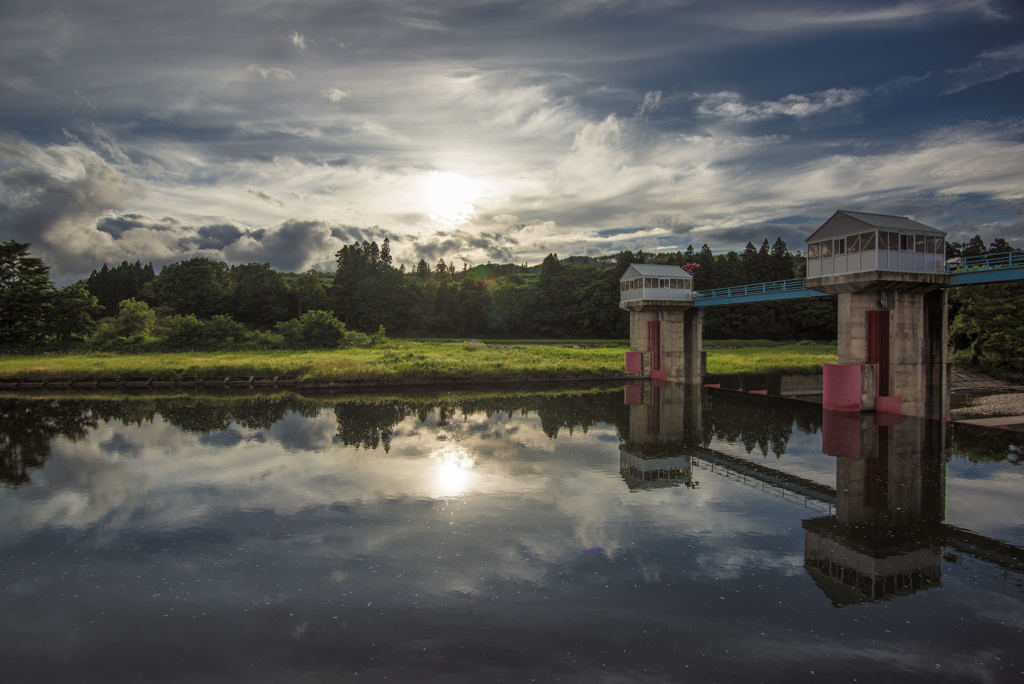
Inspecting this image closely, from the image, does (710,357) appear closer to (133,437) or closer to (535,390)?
(535,390)

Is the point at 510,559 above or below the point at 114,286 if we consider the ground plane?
below

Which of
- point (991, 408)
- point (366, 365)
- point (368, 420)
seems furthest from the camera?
point (366, 365)

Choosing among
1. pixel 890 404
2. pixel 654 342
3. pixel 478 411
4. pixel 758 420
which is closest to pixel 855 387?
pixel 890 404

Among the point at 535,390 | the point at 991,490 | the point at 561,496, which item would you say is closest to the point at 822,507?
the point at 991,490

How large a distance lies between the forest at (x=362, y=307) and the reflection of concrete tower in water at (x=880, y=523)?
36374 mm

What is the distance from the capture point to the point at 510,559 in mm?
10398

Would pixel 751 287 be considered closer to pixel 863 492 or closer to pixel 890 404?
pixel 890 404

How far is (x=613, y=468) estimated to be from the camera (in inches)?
676

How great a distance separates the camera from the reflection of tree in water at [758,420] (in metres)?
21.8

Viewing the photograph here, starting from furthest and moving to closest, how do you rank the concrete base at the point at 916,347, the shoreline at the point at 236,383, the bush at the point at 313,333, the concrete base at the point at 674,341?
1. the bush at the point at 313,333
2. the concrete base at the point at 674,341
3. the shoreline at the point at 236,383
4. the concrete base at the point at 916,347

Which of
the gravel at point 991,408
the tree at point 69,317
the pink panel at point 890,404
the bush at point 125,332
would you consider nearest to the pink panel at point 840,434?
the pink panel at point 890,404

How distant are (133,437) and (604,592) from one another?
22.2 meters

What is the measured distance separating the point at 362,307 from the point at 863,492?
8718cm

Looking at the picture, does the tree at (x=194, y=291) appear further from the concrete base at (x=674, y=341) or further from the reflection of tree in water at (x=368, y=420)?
the concrete base at (x=674, y=341)
